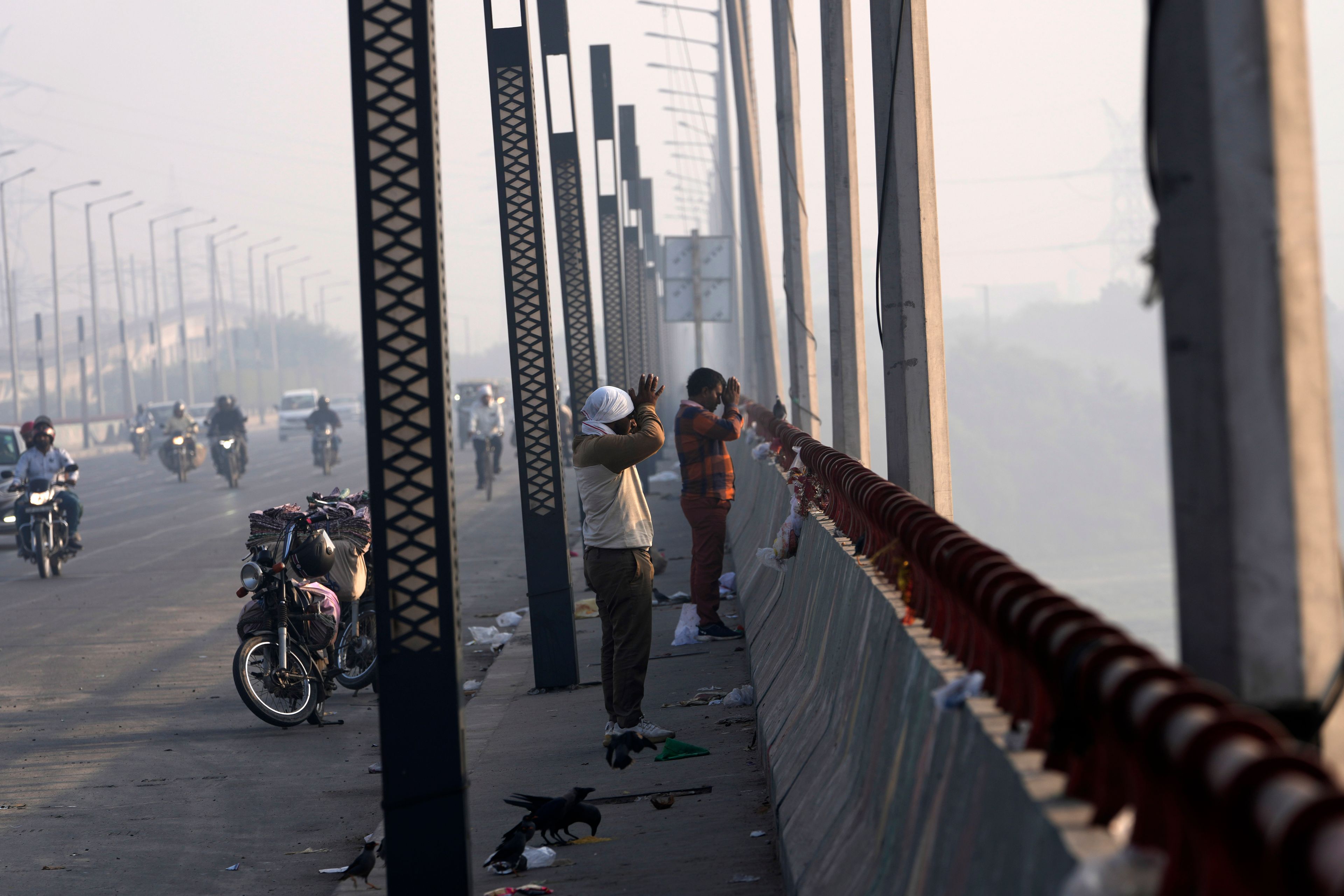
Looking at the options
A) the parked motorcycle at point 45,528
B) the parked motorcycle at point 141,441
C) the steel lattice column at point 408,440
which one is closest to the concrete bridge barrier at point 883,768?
the steel lattice column at point 408,440

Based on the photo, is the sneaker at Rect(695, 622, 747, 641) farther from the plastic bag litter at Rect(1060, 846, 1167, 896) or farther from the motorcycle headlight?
the plastic bag litter at Rect(1060, 846, 1167, 896)

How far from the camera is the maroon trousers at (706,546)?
11.5 meters

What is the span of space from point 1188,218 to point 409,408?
8.67ft

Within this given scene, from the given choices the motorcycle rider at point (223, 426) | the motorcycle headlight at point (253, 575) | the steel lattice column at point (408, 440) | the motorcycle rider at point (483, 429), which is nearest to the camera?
the steel lattice column at point (408, 440)

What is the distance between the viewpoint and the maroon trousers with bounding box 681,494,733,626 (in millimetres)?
11492

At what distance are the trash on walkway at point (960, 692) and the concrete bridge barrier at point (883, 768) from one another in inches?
1.1

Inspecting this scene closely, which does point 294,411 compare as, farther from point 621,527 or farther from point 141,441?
point 621,527

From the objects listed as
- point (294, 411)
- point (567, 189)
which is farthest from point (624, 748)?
point (294, 411)

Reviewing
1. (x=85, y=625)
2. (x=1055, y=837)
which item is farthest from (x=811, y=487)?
(x=85, y=625)

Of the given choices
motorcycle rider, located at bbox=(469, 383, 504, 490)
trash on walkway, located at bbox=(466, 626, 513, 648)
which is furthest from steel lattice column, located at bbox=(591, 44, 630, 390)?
trash on walkway, located at bbox=(466, 626, 513, 648)

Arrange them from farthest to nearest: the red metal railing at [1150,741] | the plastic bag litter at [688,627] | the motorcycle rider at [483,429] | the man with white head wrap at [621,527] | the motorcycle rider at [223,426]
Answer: the motorcycle rider at [223,426], the motorcycle rider at [483,429], the plastic bag litter at [688,627], the man with white head wrap at [621,527], the red metal railing at [1150,741]

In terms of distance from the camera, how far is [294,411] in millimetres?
66625

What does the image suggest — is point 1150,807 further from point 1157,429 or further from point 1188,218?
point 1157,429

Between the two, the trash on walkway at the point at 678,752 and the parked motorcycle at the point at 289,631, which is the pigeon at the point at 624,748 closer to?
the trash on walkway at the point at 678,752
